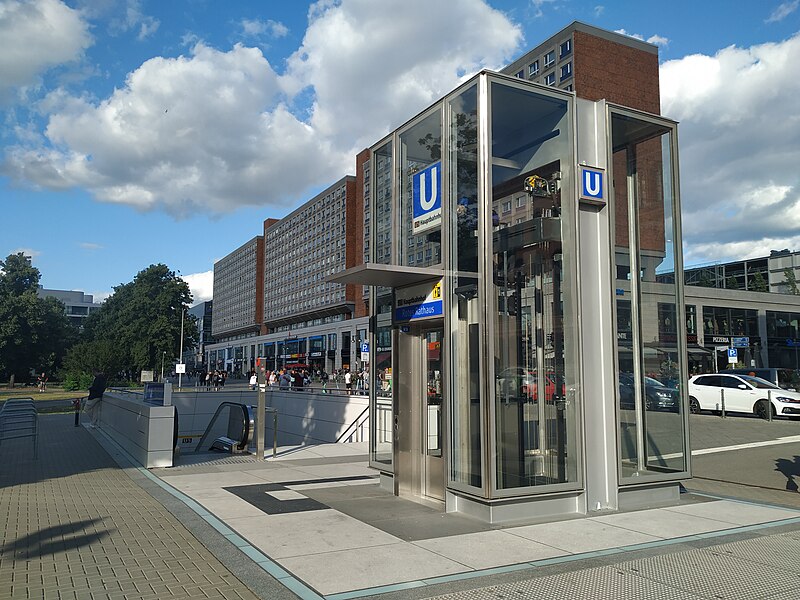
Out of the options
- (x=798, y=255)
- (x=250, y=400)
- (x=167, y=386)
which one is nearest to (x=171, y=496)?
(x=167, y=386)

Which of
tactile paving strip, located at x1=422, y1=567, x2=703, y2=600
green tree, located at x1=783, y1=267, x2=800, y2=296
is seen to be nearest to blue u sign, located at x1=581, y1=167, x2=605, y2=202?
tactile paving strip, located at x1=422, y1=567, x2=703, y2=600

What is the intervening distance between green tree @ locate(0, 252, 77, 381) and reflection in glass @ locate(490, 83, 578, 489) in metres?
73.6

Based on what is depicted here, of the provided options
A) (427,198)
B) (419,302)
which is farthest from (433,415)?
(427,198)

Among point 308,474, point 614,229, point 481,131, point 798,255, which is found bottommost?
point 308,474

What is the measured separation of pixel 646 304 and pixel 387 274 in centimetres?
350

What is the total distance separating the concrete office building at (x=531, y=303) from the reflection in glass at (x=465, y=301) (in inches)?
0.9

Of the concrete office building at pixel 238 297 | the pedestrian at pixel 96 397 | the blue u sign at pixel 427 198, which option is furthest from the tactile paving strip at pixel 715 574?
the concrete office building at pixel 238 297

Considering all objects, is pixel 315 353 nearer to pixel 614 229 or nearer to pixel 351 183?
pixel 351 183

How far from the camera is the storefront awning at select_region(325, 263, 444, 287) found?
27.9 ft

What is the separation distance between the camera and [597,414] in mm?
8289

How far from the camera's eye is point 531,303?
328 inches

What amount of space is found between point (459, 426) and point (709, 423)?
14.7 meters

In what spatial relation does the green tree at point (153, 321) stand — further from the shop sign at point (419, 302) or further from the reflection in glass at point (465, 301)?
the reflection in glass at point (465, 301)

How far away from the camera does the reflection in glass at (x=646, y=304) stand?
866 centimetres
